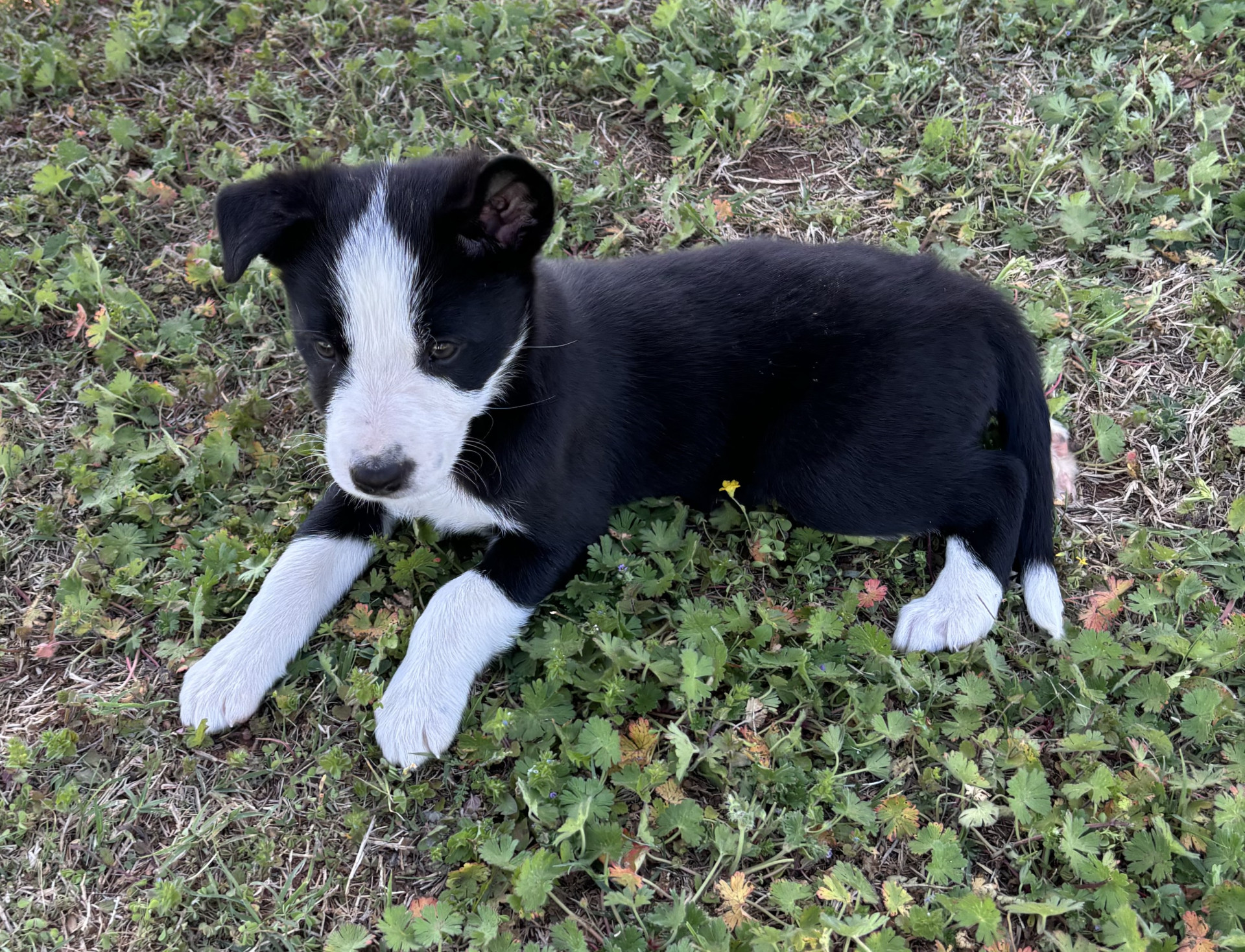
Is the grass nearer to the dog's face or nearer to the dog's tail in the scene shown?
the dog's tail

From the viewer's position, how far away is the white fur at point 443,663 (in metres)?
2.41

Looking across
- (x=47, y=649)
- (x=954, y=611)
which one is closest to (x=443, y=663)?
(x=47, y=649)

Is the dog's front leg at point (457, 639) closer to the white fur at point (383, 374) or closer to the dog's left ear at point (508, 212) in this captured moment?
the white fur at point (383, 374)

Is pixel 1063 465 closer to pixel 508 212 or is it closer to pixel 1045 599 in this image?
pixel 1045 599

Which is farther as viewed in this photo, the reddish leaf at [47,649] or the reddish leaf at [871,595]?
the reddish leaf at [871,595]

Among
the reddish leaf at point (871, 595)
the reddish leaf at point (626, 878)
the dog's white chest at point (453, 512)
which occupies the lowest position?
the reddish leaf at point (626, 878)

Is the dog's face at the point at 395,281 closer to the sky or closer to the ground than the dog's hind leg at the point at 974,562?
closer to the sky

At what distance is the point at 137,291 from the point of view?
3533mm

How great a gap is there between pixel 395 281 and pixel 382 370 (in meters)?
0.20

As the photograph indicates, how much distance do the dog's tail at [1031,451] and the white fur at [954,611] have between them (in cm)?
13

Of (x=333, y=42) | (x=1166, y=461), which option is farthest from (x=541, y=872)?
(x=333, y=42)

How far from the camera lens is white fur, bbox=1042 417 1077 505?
307cm

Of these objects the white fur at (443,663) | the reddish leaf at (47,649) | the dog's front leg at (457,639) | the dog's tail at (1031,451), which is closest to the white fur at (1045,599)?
the dog's tail at (1031,451)

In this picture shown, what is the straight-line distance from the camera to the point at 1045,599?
271cm
